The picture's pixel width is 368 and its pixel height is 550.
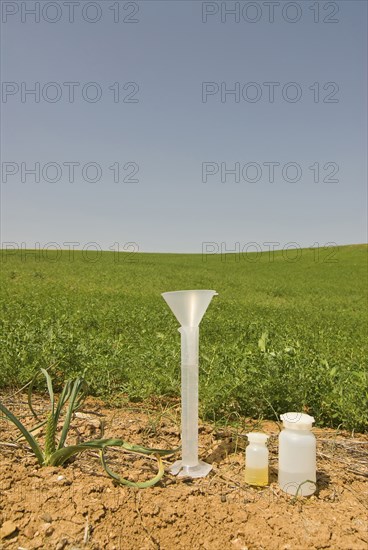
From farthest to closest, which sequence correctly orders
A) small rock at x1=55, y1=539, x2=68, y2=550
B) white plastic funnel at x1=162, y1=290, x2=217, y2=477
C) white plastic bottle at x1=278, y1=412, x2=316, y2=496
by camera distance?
white plastic funnel at x1=162, y1=290, x2=217, y2=477, white plastic bottle at x1=278, y1=412, x2=316, y2=496, small rock at x1=55, y1=539, x2=68, y2=550

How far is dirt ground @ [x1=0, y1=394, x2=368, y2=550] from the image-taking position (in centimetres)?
206

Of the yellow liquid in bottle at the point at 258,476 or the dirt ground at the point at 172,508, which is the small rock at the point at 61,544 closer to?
the dirt ground at the point at 172,508

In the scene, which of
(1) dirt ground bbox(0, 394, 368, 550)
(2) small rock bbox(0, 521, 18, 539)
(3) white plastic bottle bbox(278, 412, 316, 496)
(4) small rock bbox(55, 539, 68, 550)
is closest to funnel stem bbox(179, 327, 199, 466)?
(1) dirt ground bbox(0, 394, 368, 550)

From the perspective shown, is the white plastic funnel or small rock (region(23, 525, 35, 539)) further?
the white plastic funnel

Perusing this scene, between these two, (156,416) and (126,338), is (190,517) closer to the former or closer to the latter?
(156,416)

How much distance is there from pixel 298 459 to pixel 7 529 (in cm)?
158

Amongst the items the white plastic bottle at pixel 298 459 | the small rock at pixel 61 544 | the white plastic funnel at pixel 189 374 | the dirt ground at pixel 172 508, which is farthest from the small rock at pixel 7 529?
the white plastic bottle at pixel 298 459

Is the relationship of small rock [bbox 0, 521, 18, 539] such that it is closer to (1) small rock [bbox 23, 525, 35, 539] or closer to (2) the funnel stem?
(1) small rock [bbox 23, 525, 35, 539]

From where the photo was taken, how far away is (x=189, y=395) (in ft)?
8.69

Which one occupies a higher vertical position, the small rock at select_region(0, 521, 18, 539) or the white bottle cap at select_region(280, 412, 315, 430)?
the white bottle cap at select_region(280, 412, 315, 430)

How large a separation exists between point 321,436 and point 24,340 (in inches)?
124

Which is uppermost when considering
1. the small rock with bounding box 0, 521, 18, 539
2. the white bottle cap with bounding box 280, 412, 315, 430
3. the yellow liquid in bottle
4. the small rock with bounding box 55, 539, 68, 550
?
the white bottle cap with bounding box 280, 412, 315, 430

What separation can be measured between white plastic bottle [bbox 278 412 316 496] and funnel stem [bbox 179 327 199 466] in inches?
20.9

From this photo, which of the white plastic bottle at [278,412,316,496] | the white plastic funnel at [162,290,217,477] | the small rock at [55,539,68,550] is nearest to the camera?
the small rock at [55,539,68,550]
